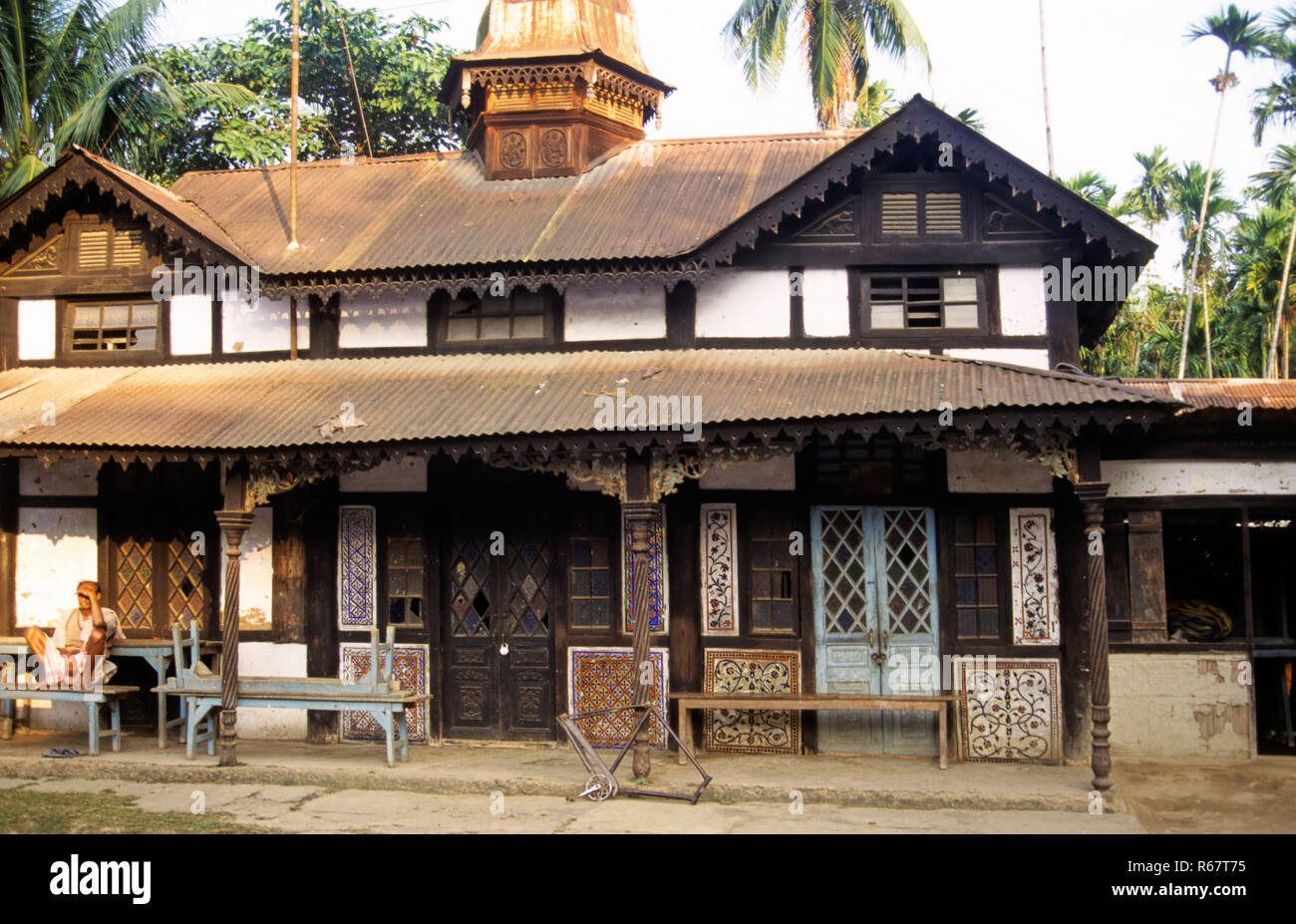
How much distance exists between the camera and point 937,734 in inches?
500

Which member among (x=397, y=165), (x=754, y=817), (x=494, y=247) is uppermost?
(x=397, y=165)

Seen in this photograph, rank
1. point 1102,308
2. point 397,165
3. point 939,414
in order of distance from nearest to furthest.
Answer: point 939,414 → point 1102,308 → point 397,165

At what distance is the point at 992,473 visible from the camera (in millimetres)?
12844

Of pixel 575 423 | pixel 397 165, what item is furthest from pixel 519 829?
pixel 397 165

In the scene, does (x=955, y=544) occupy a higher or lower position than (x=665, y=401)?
lower

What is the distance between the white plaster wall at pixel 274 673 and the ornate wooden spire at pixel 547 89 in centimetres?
661

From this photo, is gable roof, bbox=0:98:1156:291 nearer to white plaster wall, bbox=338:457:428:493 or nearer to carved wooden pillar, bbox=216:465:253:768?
white plaster wall, bbox=338:457:428:493

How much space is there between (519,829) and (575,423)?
3.65m

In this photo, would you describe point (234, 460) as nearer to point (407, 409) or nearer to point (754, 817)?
point (407, 409)

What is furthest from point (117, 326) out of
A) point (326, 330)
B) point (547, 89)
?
point (547, 89)

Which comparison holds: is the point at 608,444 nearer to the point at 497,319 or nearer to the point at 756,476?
the point at 756,476

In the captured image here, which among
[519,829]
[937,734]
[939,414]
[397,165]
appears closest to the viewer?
[519,829]

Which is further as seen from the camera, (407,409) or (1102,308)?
(1102,308)

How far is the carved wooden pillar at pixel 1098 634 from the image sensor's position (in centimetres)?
1083
